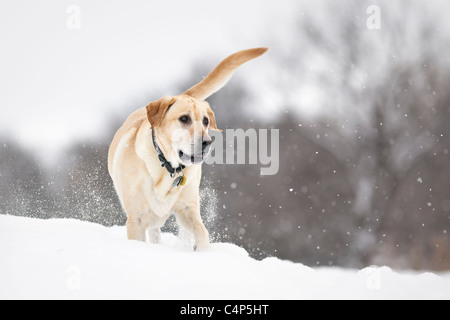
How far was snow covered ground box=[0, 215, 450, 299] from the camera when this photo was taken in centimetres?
219

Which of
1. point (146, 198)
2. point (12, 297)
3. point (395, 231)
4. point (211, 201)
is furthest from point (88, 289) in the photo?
point (395, 231)

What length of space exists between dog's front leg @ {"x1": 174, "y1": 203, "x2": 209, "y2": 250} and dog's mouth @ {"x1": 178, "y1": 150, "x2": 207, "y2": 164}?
533 mm

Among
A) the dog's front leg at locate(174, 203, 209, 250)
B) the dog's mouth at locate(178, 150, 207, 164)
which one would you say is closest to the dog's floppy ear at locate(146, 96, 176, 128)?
the dog's mouth at locate(178, 150, 207, 164)

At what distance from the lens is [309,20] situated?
1386 cm

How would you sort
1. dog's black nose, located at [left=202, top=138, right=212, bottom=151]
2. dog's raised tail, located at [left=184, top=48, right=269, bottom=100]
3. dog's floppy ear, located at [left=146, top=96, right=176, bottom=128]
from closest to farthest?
dog's black nose, located at [left=202, top=138, right=212, bottom=151] < dog's floppy ear, located at [left=146, top=96, right=176, bottom=128] < dog's raised tail, located at [left=184, top=48, right=269, bottom=100]

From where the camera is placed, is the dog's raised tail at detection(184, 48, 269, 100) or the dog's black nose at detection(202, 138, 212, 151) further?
the dog's raised tail at detection(184, 48, 269, 100)

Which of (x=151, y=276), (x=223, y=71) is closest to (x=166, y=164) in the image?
(x=223, y=71)

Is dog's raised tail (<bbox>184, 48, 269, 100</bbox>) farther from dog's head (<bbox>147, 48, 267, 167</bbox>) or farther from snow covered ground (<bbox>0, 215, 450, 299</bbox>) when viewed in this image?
snow covered ground (<bbox>0, 215, 450, 299</bbox>)

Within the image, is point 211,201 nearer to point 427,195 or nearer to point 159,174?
point 427,195

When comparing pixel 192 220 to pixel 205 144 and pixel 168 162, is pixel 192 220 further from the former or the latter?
pixel 205 144

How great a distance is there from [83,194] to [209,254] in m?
10.6

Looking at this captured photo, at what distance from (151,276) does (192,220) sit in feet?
4.51

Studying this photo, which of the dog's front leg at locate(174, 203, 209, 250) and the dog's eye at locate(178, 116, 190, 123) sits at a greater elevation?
the dog's eye at locate(178, 116, 190, 123)

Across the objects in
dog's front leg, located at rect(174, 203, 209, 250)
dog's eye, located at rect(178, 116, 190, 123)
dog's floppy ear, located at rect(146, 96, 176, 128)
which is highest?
dog's floppy ear, located at rect(146, 96, 176, 128)
